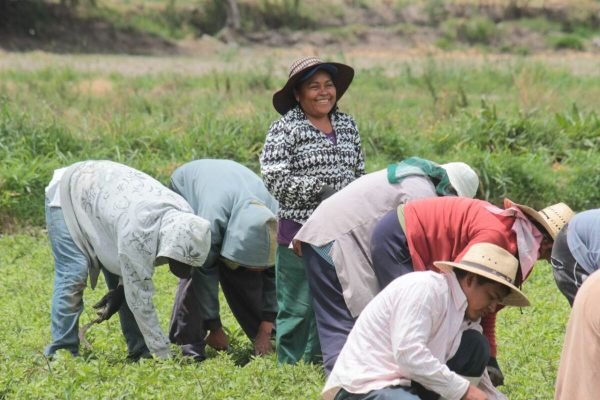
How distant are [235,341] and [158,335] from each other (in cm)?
116

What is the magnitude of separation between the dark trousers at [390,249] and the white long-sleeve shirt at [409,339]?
625 millimetres

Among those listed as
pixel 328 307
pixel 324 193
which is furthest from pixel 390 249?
pixel 324 193

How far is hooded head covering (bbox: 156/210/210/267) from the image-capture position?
5848 millimetres

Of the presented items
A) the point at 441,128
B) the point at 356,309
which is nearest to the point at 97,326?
the point at 356,309

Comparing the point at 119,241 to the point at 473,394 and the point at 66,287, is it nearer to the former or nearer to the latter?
the point at 66,287

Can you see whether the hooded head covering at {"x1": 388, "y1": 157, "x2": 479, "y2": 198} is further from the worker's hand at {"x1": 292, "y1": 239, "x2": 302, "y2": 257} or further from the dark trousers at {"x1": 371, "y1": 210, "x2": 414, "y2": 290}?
the worker's hand at {"x1": 292, "y1": 239, "x2": 302, "y2": 257}

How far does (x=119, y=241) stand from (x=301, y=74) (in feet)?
4.54

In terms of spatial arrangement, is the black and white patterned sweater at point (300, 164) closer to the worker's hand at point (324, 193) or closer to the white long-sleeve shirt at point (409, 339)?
the worker's hand at point (324, 193)

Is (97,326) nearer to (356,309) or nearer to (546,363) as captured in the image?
(356,309)

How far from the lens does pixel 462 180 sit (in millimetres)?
5730

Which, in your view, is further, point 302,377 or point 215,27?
point 215,27

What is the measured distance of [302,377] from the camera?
228 inches

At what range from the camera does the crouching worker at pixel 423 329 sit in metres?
4.47

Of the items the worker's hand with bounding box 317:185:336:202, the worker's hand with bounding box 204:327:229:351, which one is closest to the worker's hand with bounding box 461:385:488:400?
the worker's hand with bounding box 317:185:336:202
